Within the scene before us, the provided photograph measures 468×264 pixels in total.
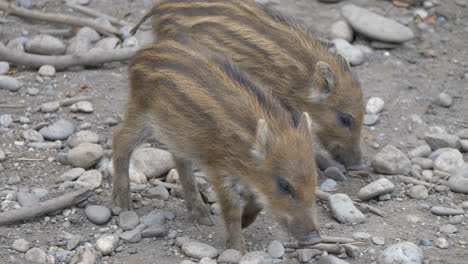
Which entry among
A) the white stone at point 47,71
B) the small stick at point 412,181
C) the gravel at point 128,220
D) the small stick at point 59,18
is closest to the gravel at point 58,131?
the white stone at point 47,71

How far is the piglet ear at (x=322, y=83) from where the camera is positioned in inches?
231

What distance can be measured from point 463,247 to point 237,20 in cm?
238

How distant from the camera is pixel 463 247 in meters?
4.97

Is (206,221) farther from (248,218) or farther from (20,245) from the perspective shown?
(20,245)

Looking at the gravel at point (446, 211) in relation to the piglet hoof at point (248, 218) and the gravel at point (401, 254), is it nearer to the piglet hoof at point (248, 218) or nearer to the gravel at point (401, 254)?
the gravel at point (401, 254)

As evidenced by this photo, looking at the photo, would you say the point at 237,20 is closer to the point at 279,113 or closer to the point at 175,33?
the point at 175,33

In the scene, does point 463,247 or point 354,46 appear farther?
point 354,46

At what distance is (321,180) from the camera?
5980 mm

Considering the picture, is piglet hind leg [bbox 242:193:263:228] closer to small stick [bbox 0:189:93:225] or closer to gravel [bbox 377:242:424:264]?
gravel [bbox 377:242:424:264]

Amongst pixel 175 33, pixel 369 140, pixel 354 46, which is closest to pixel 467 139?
pixel 369 140

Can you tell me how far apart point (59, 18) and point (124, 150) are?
9.46 feet

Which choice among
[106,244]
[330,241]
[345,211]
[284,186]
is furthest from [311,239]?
[106,244]

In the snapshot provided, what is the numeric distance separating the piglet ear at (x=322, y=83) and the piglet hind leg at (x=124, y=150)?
4.74 ft

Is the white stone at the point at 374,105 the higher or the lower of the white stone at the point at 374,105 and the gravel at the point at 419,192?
the lower
